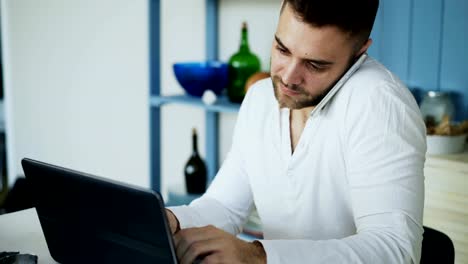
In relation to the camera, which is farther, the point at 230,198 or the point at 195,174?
the point at 195,174

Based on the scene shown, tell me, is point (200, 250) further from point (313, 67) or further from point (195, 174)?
point (195, 174)

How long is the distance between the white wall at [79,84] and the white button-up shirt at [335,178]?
5.50 feet

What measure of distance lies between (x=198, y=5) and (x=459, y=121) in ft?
4.31

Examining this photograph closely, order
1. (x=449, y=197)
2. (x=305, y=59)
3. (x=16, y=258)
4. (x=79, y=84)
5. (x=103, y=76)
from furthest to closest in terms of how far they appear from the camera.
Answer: (x=79, y=84) → (x=103, y=76) → (x=449, y=197) → (x=305, y=59) → (x=16, y=258)

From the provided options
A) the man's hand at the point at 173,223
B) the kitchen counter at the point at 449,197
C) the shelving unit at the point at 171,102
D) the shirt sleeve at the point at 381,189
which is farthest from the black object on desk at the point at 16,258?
the shelving unit at the point at 171,102

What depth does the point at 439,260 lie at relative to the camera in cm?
119

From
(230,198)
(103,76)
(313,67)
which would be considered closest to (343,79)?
(313,67)

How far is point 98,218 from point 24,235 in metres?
0.42

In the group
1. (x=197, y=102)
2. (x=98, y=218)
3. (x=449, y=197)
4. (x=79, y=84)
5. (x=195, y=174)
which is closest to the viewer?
(x=98, y=218)

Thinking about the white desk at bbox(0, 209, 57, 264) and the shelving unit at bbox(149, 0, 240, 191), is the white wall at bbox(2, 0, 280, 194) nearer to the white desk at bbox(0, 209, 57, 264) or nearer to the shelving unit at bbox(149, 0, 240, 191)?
the shelving unit at bbox(149, 0, 240, 191)

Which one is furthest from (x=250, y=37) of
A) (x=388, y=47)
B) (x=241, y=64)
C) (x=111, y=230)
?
(x=111, y=230)

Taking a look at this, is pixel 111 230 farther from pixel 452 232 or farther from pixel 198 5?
pixel 198 5

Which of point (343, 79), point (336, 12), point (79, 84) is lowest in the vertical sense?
point (79, 84)

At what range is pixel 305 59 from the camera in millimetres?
1246
